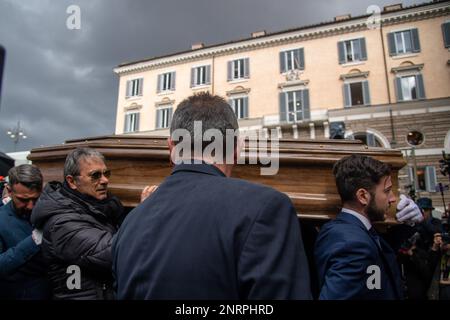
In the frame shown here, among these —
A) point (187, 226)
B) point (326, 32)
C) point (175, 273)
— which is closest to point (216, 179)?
point (187, 226)

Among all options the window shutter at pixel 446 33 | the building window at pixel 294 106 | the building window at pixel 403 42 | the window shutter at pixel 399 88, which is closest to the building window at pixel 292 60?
the building window at pixel 294 106

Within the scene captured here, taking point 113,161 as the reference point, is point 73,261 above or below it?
below

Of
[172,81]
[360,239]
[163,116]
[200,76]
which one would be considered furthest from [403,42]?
[360,239]

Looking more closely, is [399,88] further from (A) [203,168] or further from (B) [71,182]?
(A) [203,168]

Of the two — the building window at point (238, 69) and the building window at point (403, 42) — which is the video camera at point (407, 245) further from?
the building window at point (238, 69)

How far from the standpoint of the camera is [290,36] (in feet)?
62.8

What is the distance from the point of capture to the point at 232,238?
78cm

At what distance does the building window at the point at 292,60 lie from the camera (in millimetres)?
18891

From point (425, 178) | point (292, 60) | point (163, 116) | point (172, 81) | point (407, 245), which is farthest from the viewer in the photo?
point (172, 81)

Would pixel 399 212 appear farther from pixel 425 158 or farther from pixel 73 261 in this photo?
pixel 425 158

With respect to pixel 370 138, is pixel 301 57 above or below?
above

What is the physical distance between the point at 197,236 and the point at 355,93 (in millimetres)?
18904

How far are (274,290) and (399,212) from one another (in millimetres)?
948

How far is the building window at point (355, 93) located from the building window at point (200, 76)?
27.9ft
